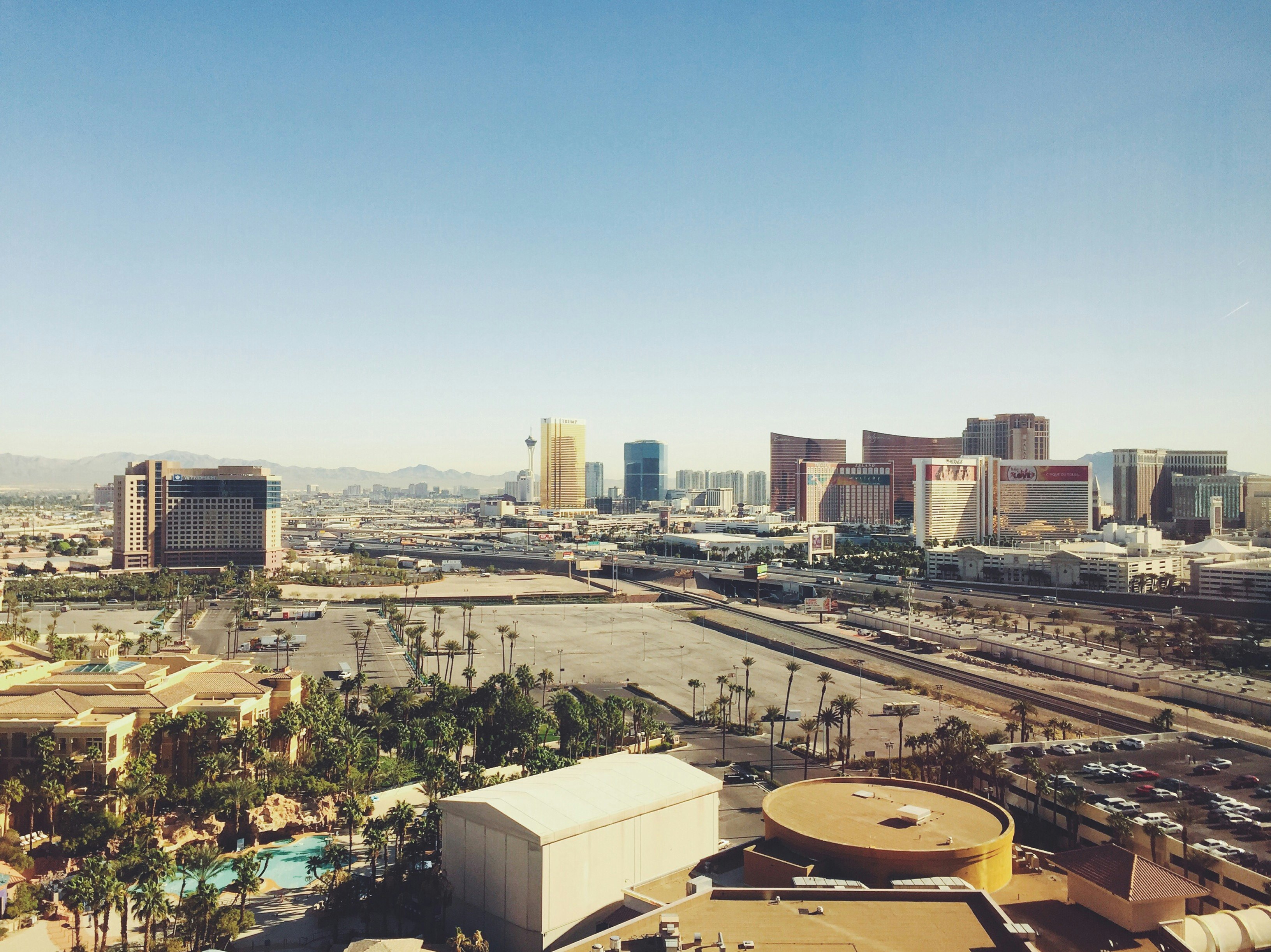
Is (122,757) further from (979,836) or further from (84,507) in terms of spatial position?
(84,507)

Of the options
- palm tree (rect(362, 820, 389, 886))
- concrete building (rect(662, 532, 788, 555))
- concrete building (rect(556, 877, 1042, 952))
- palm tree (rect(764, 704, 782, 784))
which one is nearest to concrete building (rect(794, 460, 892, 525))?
concrete building (rect(662, 532, 788, 555))

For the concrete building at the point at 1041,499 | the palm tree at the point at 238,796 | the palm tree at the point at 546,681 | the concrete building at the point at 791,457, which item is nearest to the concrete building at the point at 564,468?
the concrete building at the point at 791,457

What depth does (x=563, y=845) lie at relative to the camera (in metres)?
19.0

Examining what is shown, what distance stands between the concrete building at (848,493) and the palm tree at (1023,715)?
108 metres

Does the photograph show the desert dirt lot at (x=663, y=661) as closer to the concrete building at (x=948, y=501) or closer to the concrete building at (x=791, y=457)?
the concrete building at (x=948, y=501)

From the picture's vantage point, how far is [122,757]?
25.4 m

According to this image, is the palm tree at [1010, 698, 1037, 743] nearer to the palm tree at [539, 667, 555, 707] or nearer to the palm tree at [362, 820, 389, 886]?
the palm tree at [539, 667, 555, 707]

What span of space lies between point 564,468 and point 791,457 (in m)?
46.8

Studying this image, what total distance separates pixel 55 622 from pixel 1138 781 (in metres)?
56.7

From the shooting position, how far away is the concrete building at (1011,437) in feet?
488

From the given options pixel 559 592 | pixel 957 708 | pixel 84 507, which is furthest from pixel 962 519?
pixel 84 507

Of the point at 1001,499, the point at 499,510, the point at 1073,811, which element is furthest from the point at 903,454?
the point at 1073,811

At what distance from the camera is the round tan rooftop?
16.6 meters

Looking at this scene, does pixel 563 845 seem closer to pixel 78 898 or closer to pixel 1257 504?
pixel 78 898
